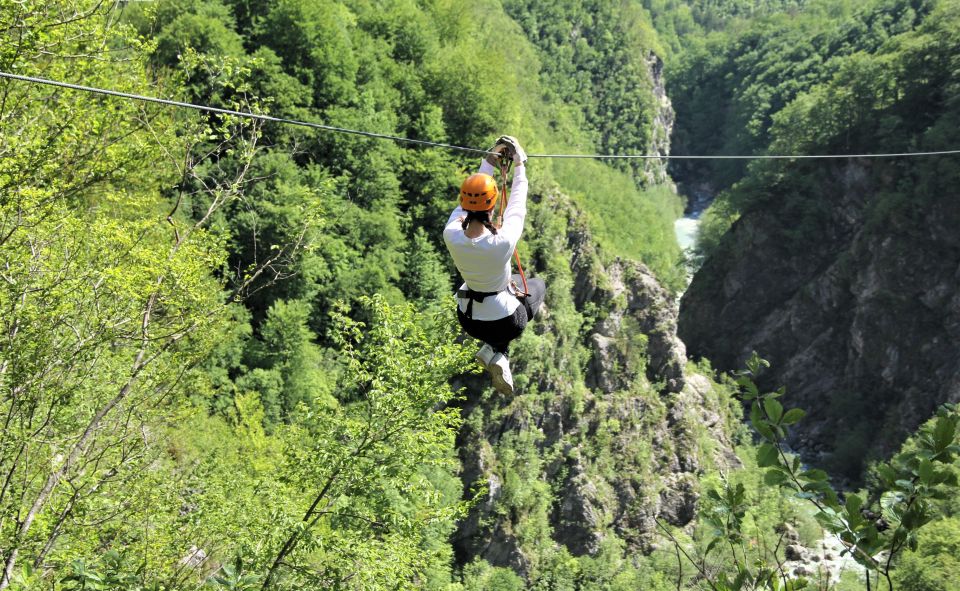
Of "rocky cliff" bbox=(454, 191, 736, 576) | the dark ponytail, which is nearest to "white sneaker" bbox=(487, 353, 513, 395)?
the dark ponytail

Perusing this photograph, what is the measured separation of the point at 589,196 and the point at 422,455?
2096 inches

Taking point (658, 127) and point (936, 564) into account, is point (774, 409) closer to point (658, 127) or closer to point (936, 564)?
point (936, 564)

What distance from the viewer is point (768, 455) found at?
9.50 ft

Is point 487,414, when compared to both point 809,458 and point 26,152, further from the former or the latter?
point 809,458

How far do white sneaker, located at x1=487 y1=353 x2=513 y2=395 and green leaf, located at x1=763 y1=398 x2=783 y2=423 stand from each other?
11.2 feet

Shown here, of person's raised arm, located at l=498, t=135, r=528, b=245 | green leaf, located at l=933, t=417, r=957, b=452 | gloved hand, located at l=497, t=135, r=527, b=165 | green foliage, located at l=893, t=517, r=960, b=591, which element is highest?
green leaf, located at l=933, t=417, r=957, b=452

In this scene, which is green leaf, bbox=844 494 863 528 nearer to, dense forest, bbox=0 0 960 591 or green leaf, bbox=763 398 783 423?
dense forest, bbox=0 0 960 591

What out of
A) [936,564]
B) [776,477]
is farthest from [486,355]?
[936,564]

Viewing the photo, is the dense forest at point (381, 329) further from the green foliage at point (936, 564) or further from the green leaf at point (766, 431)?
the green foliage at point (936, 564)

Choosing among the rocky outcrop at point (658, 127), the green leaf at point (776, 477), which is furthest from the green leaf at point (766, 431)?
the rocky outcrop at point (658, 127)

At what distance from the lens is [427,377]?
10.0m

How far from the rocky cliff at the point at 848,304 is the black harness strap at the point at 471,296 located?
4643cm

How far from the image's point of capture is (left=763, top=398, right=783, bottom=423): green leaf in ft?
9.35

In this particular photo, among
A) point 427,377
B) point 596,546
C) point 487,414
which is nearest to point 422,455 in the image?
point 427,377
